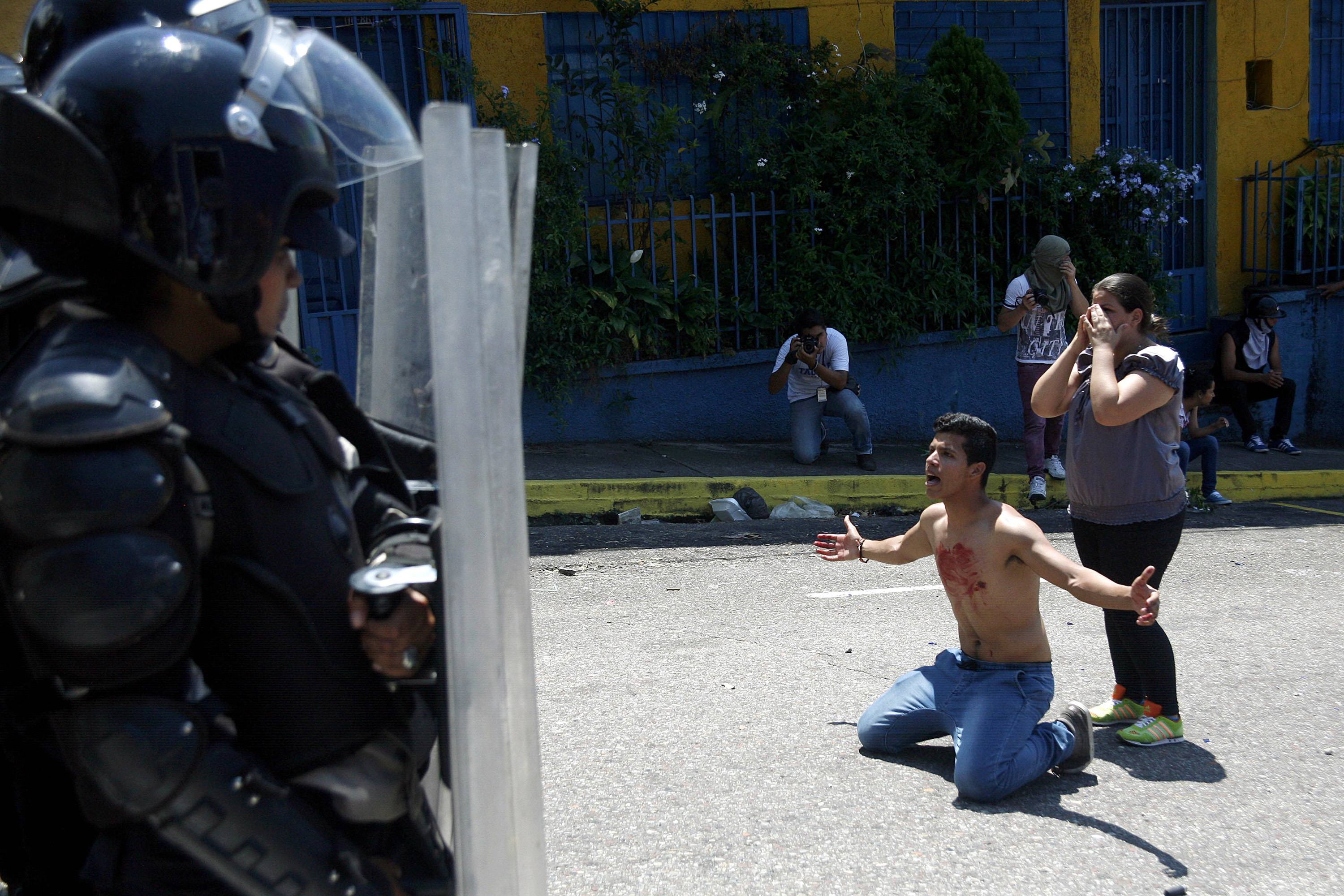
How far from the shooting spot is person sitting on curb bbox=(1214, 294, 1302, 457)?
1069 cm

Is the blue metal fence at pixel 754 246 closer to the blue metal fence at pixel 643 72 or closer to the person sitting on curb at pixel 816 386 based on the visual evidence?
the blue metal fence at pixel 643 72

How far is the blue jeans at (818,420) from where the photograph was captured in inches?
359

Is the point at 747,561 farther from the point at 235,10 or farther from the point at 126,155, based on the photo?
the point at 126,155

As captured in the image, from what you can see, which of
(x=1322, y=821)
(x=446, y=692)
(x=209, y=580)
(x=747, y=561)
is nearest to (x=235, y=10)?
(x=209, y=580)

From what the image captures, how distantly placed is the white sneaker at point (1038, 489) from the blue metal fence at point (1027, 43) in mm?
3959

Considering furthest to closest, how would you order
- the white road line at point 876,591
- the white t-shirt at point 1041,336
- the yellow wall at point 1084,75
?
the yellow wall at point 1084,75 < the white t-shirt at point 1041,336 < the white road line at point 876,591

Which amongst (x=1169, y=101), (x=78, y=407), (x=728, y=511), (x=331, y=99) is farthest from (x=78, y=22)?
(x=1169, y=101)

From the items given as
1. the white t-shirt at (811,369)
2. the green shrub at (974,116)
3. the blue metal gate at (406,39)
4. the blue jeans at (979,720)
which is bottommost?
the blue jeans at (979,720)

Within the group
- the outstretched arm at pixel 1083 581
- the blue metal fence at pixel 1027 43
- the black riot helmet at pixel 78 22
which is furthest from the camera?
the blue metal fence at pixel 1027 43

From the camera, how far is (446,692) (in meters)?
1.69

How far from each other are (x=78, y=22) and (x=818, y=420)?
24.0 feet

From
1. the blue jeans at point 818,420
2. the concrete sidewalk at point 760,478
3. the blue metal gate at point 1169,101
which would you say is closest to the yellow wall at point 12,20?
the concrete sidewalk at point 760,478

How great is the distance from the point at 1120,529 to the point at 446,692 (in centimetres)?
314

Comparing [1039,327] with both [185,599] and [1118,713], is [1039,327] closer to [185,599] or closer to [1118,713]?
[1118,713]
